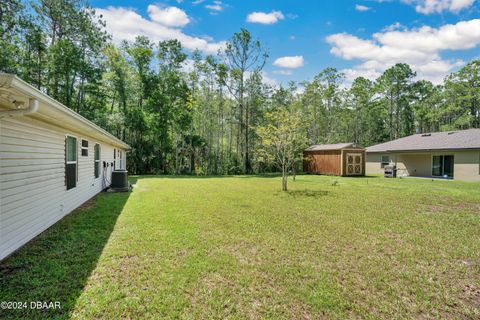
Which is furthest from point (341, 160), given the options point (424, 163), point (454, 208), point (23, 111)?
point (23, 111)

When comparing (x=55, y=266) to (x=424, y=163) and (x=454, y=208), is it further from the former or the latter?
(x=424, y=163)

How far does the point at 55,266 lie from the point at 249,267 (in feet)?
8.03

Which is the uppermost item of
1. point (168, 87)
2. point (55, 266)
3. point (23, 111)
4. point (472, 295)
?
point (168, 87)

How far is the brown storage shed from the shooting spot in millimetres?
17109

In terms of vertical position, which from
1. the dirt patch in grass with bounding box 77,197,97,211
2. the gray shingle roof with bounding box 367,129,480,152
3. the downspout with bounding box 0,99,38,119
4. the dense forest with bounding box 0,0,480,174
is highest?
the dense forest with bounding box 0,0,480,174

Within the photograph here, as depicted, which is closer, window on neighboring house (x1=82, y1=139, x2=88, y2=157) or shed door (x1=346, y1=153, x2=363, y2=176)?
window on neighboring house (x1=82, y1=139, x2=88, y2=157)

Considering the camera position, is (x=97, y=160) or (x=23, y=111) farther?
(x=97, y=160)

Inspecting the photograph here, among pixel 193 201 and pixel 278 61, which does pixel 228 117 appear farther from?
pixel 193 201

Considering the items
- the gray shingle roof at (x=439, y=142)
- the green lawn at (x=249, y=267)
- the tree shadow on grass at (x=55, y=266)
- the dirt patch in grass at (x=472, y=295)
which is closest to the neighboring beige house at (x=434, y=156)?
the gray shingle roof at (x=439, y=142)

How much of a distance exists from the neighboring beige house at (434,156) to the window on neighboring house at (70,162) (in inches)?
720

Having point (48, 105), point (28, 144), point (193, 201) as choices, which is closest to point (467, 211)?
point (193, 201)

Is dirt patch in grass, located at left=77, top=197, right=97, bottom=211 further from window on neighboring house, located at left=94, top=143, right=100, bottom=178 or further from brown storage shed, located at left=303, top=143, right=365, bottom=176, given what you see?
brown storage shed, located at left=303, top=143, right=365, bottom=176

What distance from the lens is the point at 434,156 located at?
15.5m

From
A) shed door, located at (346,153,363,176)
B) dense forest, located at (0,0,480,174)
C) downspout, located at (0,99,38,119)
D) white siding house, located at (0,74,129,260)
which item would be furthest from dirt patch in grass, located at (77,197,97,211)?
shed door, located at (346,153,363,176)
